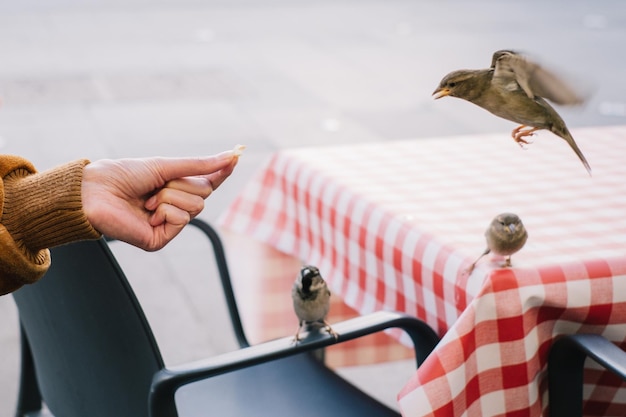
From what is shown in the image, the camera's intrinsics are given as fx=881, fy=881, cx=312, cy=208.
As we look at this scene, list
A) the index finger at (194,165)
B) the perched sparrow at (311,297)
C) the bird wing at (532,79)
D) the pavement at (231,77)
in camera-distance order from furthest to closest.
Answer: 1. the pavement at (231,77)
2. the perched sparrow at (311,297)
3. the index finger at (194,165)
4. the bird wing at (532,79)

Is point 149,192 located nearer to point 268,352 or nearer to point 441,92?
point 268,352

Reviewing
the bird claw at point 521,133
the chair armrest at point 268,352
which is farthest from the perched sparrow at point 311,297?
the bird claw at point 521,133

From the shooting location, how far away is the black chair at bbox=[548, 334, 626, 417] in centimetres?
151

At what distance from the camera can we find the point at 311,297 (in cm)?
183

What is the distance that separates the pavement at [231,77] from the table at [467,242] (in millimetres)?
972

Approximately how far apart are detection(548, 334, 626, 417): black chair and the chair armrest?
0.86 feet

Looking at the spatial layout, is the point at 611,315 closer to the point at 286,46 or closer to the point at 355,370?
the point at 355,370

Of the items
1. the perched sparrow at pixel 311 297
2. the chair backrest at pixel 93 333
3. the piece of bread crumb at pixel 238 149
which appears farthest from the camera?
the perched sparrow at pixel 311 297

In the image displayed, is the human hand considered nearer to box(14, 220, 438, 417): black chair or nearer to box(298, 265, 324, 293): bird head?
box(14, 220, 438, 417): black chair

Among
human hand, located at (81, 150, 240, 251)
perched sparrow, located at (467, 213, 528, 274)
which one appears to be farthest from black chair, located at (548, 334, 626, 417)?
human hand, located at (81, 150, 240, 251)

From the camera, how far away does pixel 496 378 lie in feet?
5.11

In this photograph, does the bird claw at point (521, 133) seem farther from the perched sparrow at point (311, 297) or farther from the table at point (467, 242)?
the perched sparrow at point (311, 297)

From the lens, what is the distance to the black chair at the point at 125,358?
147 centimetres

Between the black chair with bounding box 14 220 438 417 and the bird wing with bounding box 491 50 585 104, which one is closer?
the bird wing with bounding box 491 50 585 104
